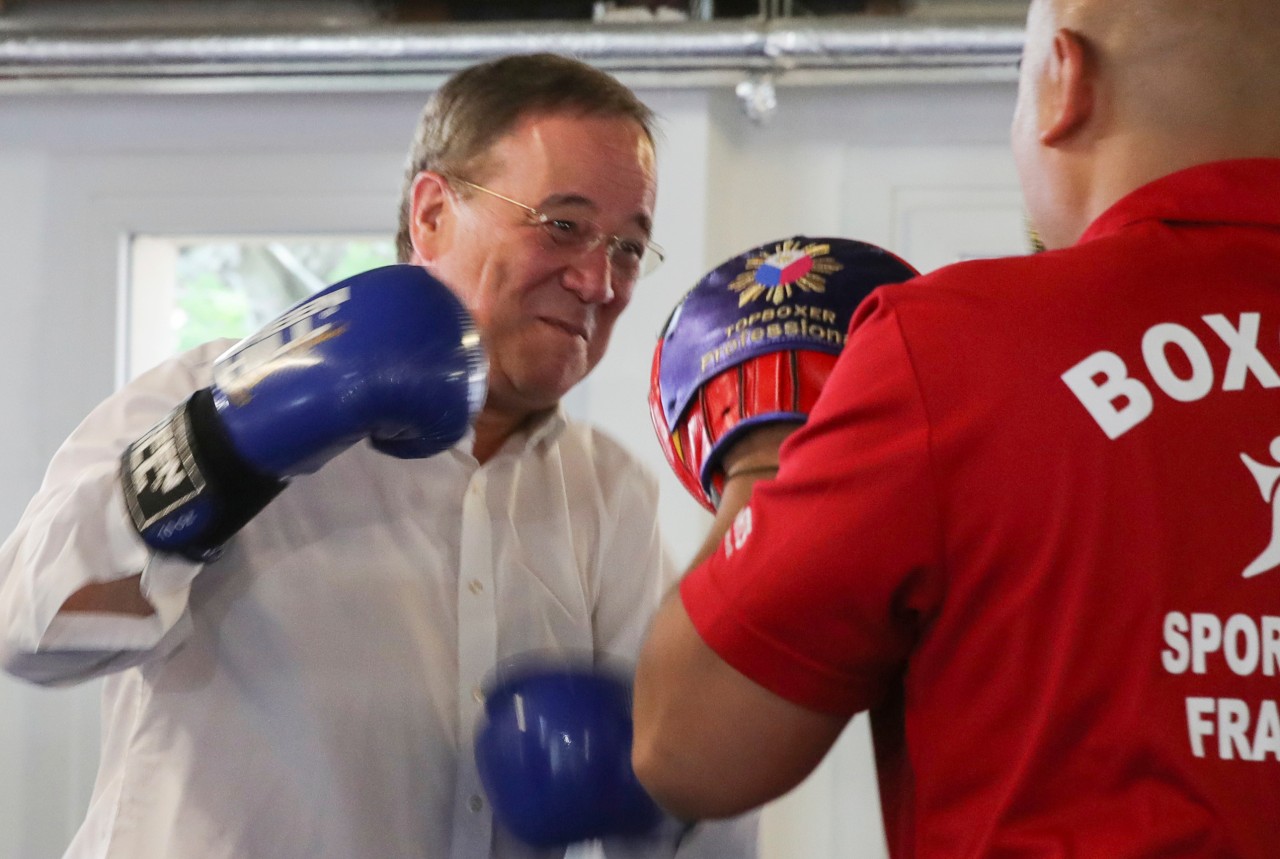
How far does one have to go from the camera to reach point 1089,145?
0.92 meters

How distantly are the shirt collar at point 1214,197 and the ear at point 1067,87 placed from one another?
0.07 m

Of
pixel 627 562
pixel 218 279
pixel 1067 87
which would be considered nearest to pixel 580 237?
pixel 627 562

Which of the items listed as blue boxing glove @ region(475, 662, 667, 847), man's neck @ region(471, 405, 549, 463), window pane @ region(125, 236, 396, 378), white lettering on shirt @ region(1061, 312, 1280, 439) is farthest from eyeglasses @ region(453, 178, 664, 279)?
window pane @ region(125, 236, 396, 378)

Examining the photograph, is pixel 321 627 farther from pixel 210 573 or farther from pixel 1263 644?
pixel 1263 644

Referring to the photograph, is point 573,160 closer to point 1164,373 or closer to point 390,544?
point 390,544

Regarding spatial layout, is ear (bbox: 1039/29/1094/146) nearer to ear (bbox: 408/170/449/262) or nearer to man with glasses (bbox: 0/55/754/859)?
man with glasses (bbox: 0/55/754/859)

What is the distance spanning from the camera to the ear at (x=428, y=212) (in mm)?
1666

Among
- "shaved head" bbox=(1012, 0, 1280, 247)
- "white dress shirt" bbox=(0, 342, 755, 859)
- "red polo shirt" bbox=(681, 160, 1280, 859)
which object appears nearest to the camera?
"red polo shirt" bbox=(681, 160, 1280, 859)

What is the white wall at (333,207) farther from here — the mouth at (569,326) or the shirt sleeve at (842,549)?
the shirt sleeve at (842,549)

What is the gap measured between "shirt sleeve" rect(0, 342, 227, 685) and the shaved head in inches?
31.8

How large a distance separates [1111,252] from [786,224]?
220cm

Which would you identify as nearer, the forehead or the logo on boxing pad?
the logo on boxing pad

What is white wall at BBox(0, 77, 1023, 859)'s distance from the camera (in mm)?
2898

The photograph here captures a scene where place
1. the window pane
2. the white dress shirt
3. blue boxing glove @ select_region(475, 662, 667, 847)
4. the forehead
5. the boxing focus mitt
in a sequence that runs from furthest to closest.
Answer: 1. the window pane
2. the forehead
3. the white dress shirt
4. blue boxing glove @ select_region(475, 662, 667, 847)
5. the boxing focus mitt
